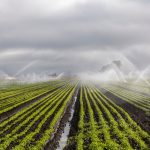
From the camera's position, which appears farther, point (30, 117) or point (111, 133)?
point (30, 117)

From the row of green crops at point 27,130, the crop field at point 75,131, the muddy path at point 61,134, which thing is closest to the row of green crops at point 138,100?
the crop field at point 75,131

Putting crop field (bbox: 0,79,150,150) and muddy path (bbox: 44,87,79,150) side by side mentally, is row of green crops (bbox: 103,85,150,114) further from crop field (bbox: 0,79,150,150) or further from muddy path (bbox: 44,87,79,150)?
muddy path (bbox: 44,87,79,150)

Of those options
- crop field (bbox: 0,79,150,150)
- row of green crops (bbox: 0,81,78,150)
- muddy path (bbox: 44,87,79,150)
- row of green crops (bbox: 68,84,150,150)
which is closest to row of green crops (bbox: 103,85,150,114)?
crop field (bbox: 0,79,150,150)

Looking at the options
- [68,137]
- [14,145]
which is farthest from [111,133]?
[14,145]

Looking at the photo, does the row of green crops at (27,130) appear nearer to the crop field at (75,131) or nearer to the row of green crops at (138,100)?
the crop field at (75,131)

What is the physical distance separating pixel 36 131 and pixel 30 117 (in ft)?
26.6

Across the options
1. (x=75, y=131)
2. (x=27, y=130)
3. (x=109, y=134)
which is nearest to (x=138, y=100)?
(x=75, y=131)

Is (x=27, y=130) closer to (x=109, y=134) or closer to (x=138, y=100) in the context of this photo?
(x=109, y=134)

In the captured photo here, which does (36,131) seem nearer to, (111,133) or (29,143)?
(29,143)

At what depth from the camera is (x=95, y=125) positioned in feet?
104

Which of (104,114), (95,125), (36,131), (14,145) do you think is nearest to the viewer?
(14,145)

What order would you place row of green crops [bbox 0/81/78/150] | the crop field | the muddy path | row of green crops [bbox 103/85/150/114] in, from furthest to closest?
row of green crops [bbox 103/85/150/114]
the muddy path
row of green crops [bbox 0/81/78/150]
the crop field

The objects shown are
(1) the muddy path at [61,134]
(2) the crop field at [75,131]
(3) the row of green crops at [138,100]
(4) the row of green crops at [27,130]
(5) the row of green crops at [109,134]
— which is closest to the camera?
(5) the row of green crops at [109,134]

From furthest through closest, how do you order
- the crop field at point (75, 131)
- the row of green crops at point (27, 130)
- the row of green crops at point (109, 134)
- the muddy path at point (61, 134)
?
the muddy path at point (61, 134) < the row of green crops at point (27, 130) < the crop field at point (75, 131) < the row of green crops at point (109, 134)
